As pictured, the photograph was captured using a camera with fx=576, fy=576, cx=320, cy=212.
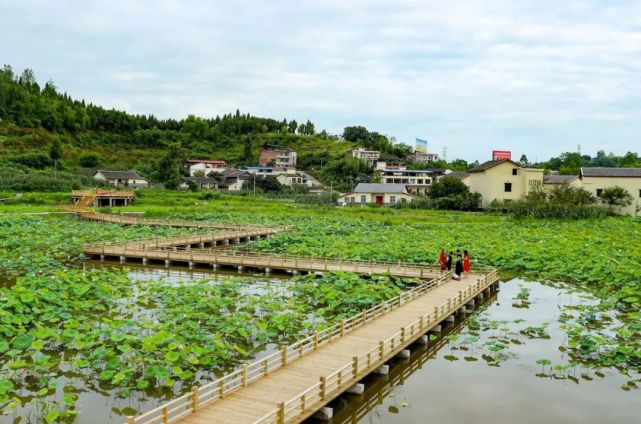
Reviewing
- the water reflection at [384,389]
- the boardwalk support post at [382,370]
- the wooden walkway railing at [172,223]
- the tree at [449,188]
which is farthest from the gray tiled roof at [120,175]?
the boardwalk support post at [382,370]

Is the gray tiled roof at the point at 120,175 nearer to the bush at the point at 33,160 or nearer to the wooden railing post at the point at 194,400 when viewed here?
the bush at the point at 33,160

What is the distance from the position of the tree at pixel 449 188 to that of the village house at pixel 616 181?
12.7 metres

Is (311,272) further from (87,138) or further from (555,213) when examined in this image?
(87,138)

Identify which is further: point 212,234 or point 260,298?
point 212,234

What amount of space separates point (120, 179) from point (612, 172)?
6363cm

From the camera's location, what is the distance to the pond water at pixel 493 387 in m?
12.5

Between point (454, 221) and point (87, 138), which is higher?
point (87, 138)

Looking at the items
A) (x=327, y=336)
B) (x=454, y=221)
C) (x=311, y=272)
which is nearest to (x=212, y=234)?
(x=311, y=272)

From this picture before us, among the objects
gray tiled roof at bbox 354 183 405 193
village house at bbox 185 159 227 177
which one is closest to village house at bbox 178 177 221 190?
village house at bbox 185 159 227 177

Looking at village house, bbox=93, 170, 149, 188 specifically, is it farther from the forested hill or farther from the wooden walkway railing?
the wooden walkway railing

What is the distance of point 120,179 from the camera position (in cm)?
8288

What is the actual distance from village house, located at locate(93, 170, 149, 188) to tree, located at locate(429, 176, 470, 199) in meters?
42.2

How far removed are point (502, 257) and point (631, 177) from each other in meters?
35.8

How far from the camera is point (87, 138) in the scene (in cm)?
11119
